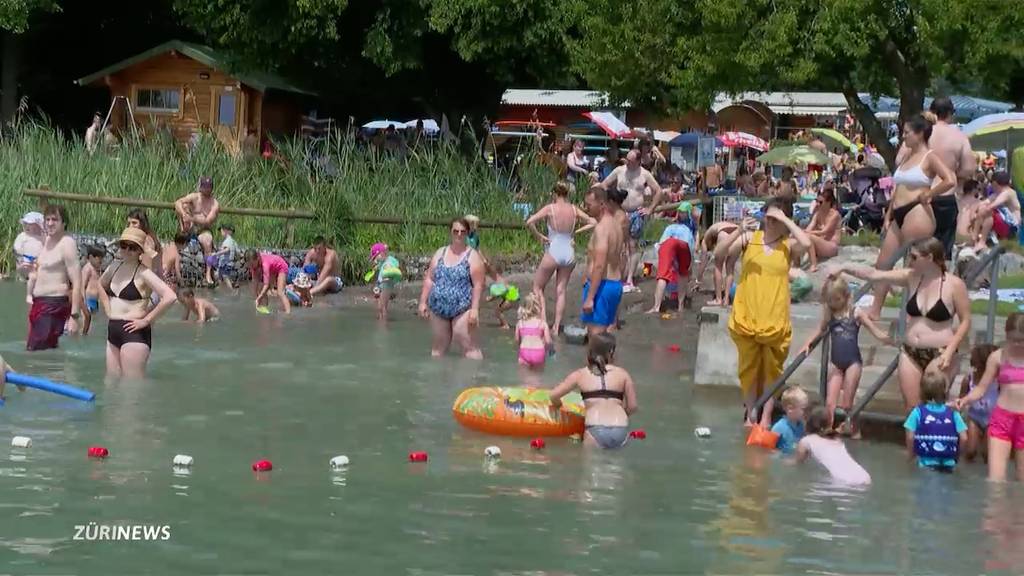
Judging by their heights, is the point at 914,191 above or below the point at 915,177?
below

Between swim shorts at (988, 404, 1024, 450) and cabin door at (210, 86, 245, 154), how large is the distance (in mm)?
25288

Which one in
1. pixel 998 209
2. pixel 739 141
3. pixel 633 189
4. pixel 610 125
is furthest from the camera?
pixel 739 141

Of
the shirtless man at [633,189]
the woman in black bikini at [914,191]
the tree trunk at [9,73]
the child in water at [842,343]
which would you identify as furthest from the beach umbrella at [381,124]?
the child in water at [842,343]

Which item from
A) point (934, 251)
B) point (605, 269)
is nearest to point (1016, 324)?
point (934, 251)

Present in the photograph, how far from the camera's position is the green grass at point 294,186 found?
23.7 meters

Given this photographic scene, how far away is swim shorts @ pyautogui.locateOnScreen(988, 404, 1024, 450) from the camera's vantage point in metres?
10.8

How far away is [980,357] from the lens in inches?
442

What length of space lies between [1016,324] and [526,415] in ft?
11.7

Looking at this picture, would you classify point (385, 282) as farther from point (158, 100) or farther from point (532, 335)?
point (158, 100)

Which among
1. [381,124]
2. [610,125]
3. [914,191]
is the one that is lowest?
[914,191]

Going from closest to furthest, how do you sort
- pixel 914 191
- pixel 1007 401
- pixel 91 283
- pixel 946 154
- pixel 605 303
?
pixel 1007 401
pixel 914 191
pixel 946 154
pixel 605 303
pixel 91 283

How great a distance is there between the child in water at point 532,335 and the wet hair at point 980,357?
195 inches

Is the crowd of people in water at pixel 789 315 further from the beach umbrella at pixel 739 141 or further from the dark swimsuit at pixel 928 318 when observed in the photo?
the beach umbrella at pixel 739 141

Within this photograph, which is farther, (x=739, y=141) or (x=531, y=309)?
(x=739, y=141)
